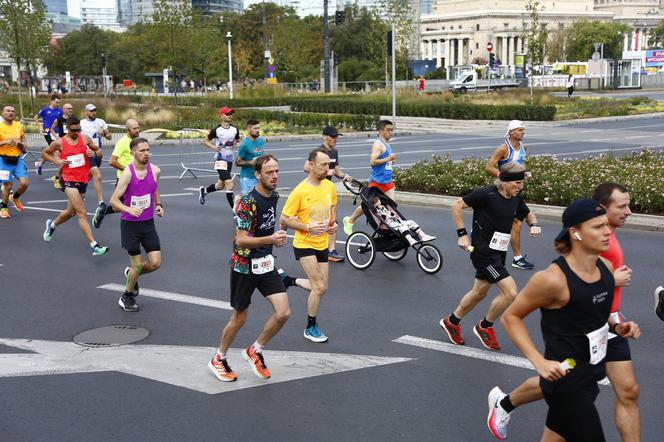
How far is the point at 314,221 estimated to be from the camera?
7.84 metres

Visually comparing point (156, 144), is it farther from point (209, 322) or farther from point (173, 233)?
point (209, 322)

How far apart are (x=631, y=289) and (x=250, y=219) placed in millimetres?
5282

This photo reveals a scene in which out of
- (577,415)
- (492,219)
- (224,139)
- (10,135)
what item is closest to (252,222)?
(492,219)

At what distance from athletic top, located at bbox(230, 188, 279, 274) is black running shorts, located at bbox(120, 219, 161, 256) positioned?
8.74ft

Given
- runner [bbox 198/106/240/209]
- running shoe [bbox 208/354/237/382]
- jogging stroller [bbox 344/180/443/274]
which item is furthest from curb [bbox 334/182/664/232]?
running shoe [bbox 208/354/237/382]

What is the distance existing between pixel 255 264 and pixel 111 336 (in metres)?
2.34

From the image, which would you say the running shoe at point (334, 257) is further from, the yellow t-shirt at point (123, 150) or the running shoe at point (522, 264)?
the yellow t-shirt at point (123, 150)

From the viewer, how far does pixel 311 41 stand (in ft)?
289

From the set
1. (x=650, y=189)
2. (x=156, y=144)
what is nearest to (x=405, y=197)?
(x=650, y=189)

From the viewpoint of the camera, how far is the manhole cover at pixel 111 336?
26.5ft

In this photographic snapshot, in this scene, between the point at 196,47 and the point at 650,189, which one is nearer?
the point at 650,189

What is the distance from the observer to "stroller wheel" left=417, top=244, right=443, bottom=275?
35.3ft

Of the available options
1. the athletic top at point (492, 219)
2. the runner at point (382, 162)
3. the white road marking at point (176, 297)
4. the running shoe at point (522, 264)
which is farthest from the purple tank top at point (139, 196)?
the running shoe at point (522, 264)

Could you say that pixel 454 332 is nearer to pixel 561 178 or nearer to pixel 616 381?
pixel 616 381
